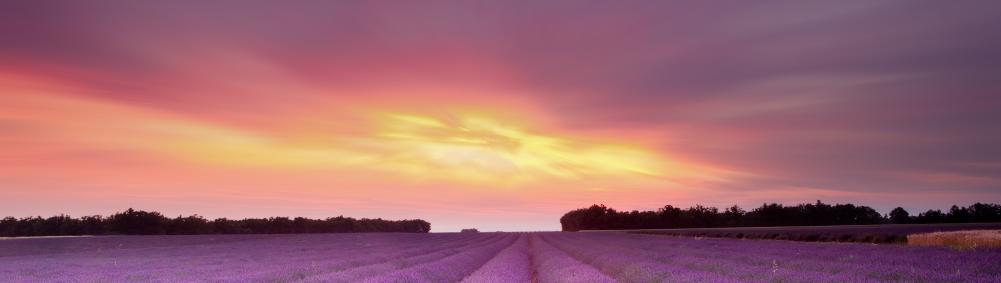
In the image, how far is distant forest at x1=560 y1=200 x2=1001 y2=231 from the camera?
82188 millimetres

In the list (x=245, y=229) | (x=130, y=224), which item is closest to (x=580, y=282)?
(x=130, y=224)

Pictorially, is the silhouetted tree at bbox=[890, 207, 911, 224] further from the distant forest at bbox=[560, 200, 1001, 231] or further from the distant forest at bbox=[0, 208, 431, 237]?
the distant forest at bbox=[0, 208, 431, 237]

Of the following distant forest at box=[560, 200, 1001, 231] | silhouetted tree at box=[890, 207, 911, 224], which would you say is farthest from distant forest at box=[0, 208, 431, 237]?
silhouetted tree at box=[890, 207, 911, 224]

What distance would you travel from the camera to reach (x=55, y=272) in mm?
19344

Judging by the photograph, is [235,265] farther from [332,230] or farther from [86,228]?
[332,230]

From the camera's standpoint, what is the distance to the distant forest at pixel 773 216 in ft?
270

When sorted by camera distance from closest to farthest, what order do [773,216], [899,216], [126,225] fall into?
[126,225]
[899,216]
[773,216]

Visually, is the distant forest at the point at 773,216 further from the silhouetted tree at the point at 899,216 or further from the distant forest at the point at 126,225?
the distant forest at the point at 126,225

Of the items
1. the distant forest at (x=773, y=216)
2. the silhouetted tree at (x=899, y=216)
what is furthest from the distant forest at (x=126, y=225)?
the silhouetted tree at (x=899, y=216)

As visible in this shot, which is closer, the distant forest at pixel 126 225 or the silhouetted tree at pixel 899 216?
the distant forest at pixel 126 225

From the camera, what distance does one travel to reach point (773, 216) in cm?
10675

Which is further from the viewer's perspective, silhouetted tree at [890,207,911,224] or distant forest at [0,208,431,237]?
silhouetted tree at [890,207,911,224]

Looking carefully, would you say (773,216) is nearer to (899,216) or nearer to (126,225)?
(899,216)

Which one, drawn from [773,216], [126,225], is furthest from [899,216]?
[126,225]
